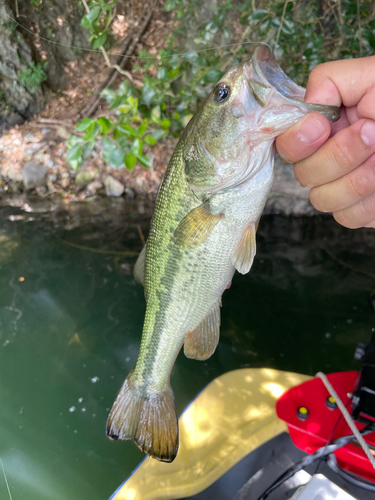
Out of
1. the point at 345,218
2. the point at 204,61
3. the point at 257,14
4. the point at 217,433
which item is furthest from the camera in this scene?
the point at 204,61

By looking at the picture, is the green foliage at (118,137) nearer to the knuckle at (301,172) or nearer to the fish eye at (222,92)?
the fish eye at (222,92)

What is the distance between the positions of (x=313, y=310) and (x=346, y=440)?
194 centimetres

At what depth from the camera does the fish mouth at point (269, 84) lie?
1.00m

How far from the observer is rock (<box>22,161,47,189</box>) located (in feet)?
17.9

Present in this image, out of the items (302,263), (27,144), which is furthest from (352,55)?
(27,144)

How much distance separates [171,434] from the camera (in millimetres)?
1558

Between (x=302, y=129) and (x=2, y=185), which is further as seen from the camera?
(x=2, y=185)

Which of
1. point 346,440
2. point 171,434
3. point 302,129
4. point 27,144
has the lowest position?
point 346,440

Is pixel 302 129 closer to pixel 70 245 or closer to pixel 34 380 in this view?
pixel 34 380

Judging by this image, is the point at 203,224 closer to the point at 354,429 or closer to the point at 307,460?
the point at 354,429

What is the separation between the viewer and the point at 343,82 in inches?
42.8

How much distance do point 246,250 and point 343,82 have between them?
661 mm

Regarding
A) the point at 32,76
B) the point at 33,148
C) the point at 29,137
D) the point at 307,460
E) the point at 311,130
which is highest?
the point at 32,76

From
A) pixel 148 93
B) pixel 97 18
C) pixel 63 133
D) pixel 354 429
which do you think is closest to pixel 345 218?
pixel 354 429
